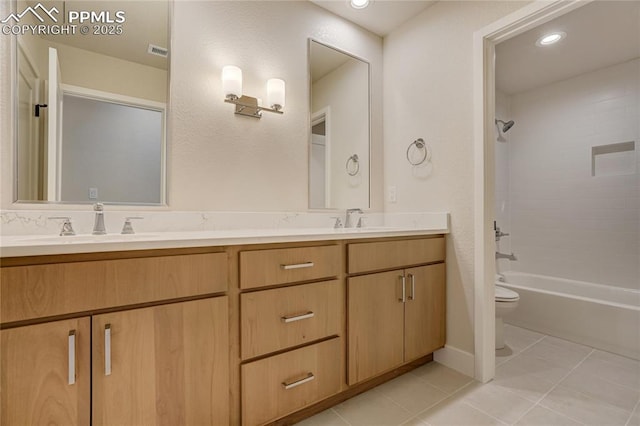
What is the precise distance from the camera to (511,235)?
132 inches

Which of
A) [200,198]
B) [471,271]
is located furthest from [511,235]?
[200,198]

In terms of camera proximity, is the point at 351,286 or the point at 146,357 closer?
the point at 146,357

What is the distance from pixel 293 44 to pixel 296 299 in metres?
1.65

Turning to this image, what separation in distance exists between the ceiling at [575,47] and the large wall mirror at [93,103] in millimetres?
2592

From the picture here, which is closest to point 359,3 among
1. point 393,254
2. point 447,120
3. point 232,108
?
point 447,120

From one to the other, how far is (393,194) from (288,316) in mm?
1405

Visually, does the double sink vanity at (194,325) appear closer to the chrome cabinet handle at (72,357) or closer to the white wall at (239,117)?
the chrome cabinet handle at (72,357)

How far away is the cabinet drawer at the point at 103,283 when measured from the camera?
80 cm

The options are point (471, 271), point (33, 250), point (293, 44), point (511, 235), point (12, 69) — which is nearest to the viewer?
point (33, 250)

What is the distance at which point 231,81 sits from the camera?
1.64 m

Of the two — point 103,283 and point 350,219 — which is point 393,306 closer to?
point 350,219

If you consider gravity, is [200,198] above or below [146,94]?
below

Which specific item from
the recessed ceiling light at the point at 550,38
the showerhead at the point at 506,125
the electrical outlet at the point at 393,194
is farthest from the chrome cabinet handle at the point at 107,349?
the showerhead at the point at 506,125

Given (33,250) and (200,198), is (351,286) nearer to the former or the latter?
(200,198)
